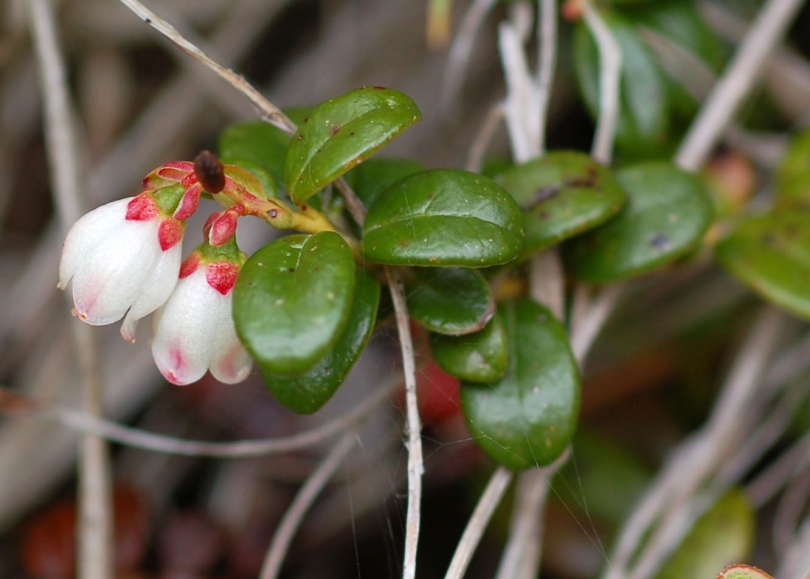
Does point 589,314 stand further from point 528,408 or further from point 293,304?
point 293,304

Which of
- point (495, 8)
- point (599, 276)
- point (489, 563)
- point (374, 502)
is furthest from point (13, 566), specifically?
point (495, 8)

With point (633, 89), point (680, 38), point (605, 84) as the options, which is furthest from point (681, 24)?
point (605, 84)

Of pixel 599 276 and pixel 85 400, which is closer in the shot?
pixel 599 276

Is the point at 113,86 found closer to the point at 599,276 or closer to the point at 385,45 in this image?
the point at 385,45

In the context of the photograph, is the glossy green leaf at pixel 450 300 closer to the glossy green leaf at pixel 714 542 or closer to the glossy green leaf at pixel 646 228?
the glossy green leaf at pixel 646 228

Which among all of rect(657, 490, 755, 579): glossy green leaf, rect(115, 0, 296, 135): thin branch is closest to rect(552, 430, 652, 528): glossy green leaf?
rect(657, 490, 755, 579): glossy green leaf

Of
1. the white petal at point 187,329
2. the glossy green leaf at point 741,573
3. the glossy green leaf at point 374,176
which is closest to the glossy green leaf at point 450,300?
the glossy green leaf at point 374,176
